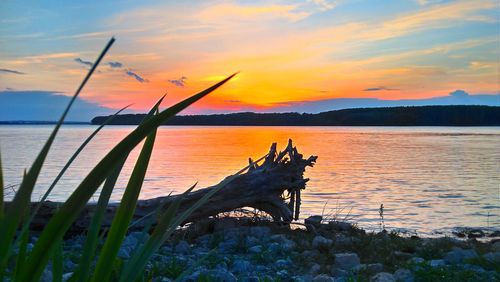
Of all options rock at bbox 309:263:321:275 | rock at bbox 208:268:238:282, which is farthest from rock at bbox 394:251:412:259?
rock at bbox 208:268:238:282

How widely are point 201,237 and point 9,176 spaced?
16.0m

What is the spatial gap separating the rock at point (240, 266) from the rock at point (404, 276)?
72.7 inches

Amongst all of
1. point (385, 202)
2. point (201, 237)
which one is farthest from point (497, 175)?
point (201, 237)

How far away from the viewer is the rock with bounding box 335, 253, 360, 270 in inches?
298

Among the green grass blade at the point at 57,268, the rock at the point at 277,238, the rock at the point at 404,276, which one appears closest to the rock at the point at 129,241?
the rock at the point at 277,238

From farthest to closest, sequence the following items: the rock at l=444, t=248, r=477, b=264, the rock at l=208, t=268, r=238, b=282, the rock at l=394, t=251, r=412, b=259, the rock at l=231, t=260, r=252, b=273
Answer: the rock at l=394, t=251, r=412, b=259 → the rock at l=444, t=248, r=477, b=264 → the rock at l=231, t=260, r=252, b=273 → the rock at l=208, t=268, r=238, b=282

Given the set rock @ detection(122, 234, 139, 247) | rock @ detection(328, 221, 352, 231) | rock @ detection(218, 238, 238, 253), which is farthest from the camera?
rock @ detection(328, 221, 352, 231)

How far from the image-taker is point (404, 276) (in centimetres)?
677

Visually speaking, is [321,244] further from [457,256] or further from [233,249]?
[457,256]

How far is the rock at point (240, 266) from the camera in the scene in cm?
692

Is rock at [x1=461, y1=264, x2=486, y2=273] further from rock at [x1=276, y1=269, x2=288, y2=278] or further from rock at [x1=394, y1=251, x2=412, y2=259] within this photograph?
rock at [x1=276, y1=269, x2=288, y2=278]

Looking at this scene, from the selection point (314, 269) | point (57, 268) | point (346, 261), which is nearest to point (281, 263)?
point (314, 269)

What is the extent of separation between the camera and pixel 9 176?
73.9ft

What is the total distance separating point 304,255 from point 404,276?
1.73 meters
